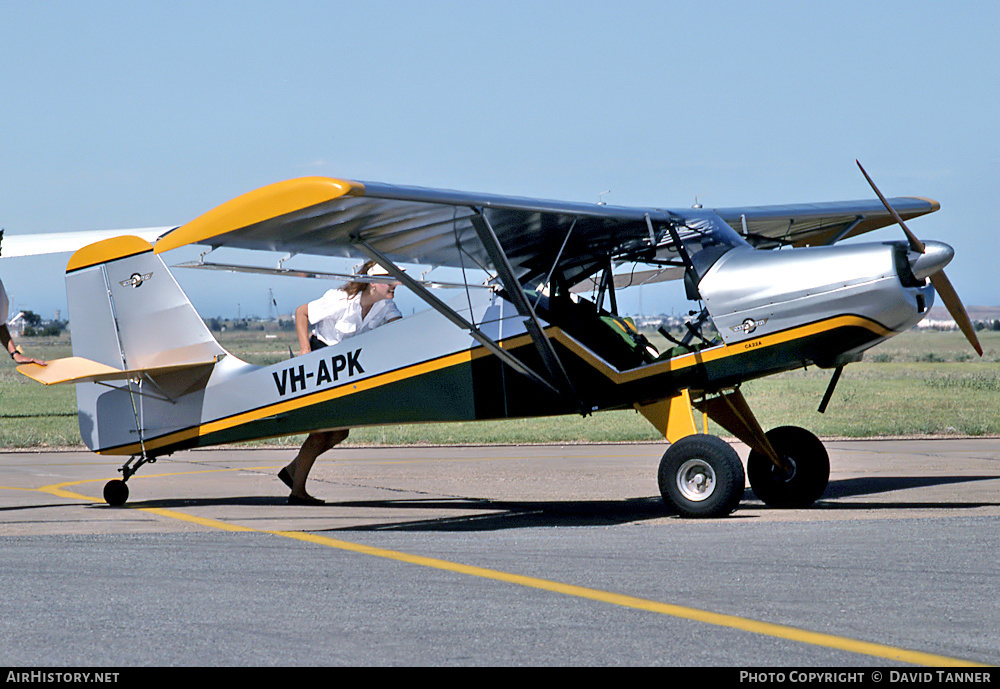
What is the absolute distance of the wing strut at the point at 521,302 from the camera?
859 centimetres

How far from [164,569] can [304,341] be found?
469 centimetres

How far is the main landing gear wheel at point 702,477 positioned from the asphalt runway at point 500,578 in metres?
0.22

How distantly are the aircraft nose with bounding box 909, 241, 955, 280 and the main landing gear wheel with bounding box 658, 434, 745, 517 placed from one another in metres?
2.02

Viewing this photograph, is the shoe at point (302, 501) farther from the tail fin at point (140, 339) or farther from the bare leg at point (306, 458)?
the tail fin at point (140, 339)

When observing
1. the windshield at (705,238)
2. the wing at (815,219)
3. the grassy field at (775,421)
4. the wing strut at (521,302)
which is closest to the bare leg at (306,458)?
the wing strut at (521,302)

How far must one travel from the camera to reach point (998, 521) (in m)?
7.88

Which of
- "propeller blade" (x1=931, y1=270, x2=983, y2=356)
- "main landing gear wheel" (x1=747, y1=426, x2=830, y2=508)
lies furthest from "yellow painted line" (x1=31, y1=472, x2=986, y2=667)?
"propeller blade" (x1=931, y1=270, x2=983, y2=356)

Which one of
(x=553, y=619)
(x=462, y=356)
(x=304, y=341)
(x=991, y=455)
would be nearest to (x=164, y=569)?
(x=553, y=619)

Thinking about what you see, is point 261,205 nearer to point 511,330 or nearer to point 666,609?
point 511,330

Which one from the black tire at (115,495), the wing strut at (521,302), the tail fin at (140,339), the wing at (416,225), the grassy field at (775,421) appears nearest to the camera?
the wing at (416,225)

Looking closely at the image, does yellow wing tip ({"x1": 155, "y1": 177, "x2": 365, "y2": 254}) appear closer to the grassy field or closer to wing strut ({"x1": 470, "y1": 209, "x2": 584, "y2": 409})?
wing strut ({"x1": 470, "y1": 209, "x2": 584, "y2": 409})

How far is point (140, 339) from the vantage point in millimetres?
11133

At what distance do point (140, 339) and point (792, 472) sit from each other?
21.5ft

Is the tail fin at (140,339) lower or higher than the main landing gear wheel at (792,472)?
higher
